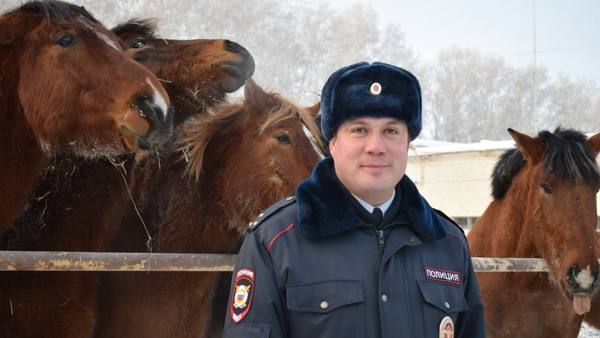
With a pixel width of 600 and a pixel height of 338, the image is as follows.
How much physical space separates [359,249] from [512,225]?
356 centimetres

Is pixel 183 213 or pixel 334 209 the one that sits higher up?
pixel 334 209

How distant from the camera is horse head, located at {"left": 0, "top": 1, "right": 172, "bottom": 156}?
10.2 ft

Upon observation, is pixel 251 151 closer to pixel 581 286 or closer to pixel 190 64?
pixel 190 64

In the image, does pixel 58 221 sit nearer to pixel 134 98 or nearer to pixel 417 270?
pixel 134 98

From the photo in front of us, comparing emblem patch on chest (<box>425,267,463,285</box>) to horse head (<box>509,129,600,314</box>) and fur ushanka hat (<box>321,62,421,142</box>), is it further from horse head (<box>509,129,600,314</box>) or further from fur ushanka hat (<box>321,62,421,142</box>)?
horse head (<box>509,129,600,314</box>)

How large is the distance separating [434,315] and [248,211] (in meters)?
2.05

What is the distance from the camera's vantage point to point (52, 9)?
3.27 meters

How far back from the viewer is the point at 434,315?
6.53 ft

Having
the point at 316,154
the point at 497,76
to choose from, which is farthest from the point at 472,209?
the point at 497,76

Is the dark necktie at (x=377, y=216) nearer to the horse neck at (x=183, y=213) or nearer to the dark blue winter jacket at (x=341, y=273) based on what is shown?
the dark blue winter jacket at (x=341, y=273)

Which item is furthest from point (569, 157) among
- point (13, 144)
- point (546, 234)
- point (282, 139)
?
point (13, 144)

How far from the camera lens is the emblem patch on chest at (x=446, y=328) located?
200 cm

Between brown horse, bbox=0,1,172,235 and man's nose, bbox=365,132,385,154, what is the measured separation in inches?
55.8

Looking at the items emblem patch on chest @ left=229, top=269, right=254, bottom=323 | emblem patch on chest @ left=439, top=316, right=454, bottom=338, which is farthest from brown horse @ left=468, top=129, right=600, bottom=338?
emblem patch on chest @ left=229, top=269, right=254, bottom=323
